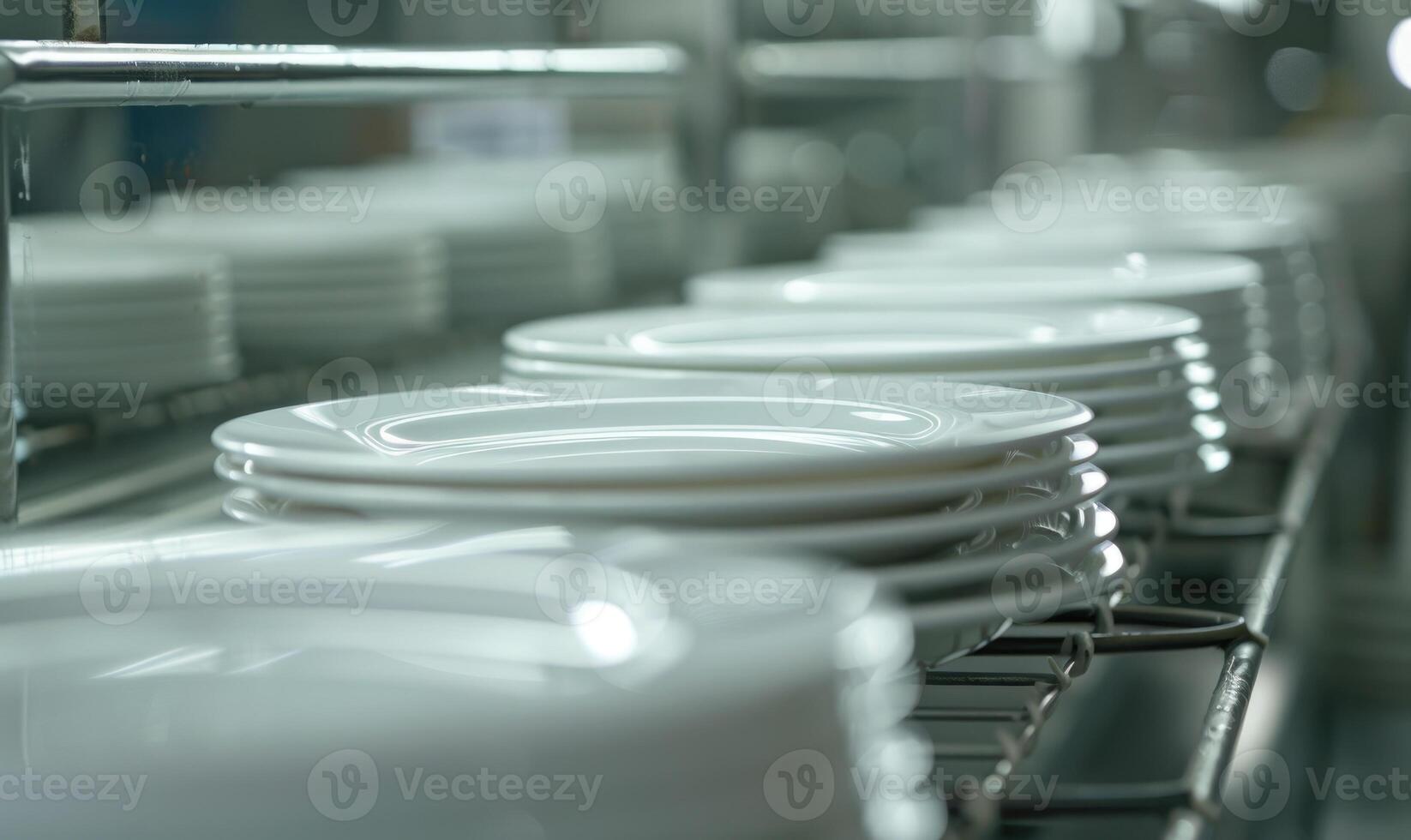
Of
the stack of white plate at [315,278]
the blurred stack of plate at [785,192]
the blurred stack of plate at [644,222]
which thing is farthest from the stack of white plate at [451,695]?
the blurred stack of plate at [785,192]

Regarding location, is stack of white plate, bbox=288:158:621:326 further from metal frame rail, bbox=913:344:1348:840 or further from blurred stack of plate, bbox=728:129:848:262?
metal frame rail, bbox=913:344:1348:840

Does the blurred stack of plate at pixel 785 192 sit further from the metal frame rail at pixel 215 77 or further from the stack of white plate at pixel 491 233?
the metal frame rail at pixel 215 77

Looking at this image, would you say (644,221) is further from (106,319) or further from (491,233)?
(106,319)

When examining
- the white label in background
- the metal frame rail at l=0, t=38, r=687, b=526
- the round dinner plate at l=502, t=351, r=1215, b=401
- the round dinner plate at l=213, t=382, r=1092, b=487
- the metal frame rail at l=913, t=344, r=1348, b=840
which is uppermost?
the metal frame rail at l=0, t=38, r=687, b=526

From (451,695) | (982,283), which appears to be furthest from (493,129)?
(451,695)

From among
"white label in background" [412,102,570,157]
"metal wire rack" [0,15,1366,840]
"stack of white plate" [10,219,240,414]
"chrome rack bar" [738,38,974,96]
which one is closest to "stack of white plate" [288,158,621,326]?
"white label in background" [412,102,570,157]

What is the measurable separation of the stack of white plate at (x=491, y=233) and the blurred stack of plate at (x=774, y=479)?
1.61 ft

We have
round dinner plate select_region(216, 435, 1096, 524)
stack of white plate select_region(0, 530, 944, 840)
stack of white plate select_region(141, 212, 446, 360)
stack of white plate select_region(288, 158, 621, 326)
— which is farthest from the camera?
stack of white plate select_region(288, 158, 621, 326)

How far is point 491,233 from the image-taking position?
3.59 feet

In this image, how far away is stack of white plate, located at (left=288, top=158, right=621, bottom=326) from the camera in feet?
3.29

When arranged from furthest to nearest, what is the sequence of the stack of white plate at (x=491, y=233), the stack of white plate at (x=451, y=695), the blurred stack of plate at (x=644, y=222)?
the blurred stack of plate at (x=644, y=222)
the stack of white plate at (x=491, y=233)
the stack of white plate at (x=451, y=695)

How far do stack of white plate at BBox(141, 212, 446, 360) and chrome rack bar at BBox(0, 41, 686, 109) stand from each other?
0.10 meters

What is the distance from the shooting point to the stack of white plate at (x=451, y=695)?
225mm

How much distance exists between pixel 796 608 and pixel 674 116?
111 cm
